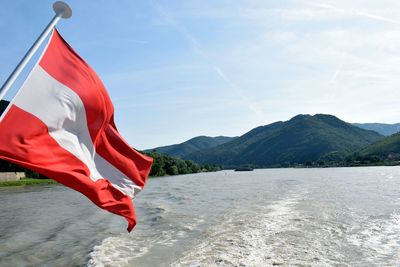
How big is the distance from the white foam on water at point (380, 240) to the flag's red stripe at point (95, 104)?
36.0 ft

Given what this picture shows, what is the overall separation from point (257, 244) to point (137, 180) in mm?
11485

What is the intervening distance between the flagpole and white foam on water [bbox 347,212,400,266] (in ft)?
45.1

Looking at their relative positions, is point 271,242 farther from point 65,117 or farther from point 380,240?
point 65,117

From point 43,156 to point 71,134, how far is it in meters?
1.07

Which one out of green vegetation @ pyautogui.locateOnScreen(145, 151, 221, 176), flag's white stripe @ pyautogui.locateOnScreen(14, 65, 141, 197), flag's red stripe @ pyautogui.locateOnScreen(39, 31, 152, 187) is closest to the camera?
flag's white stripe @ pyautogui.locateOnScreen(14, 65, 141, 197)

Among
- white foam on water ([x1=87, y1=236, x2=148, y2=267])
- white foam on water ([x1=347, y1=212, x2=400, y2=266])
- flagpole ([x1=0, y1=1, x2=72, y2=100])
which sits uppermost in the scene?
flagpole ([x1=0, y1=1, x2=72, y2=100])

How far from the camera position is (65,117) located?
7.52m

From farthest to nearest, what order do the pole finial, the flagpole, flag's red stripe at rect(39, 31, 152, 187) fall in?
flag's red stripe at rect(39, 31, 152, 187) → the pole finial → the flagpole

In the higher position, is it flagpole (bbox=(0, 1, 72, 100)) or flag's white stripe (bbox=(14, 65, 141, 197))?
flagpole (bbox=(0, 1, 72, 100))

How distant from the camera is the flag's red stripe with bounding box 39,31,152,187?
24.5 feet

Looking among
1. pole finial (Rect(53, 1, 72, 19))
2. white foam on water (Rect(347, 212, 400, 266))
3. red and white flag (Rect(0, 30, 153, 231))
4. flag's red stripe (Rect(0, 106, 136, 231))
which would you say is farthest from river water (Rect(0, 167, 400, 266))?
pole finial (Rect(53, 1, 72, 19))

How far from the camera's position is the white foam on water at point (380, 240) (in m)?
15.9

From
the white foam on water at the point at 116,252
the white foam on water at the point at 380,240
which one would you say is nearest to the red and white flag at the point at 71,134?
the white foam on water at the point at 116,252

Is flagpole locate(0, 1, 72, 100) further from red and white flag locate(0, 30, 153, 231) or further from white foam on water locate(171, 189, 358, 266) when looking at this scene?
white foam on water locate(171, 189, 358, 266)
